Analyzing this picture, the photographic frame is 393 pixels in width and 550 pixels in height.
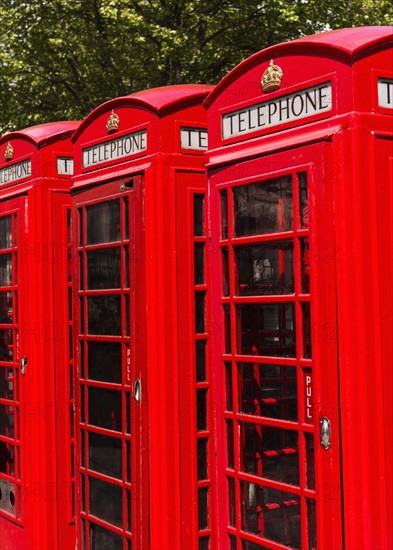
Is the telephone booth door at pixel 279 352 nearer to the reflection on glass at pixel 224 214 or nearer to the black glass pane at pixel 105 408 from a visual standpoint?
the reflection on glass at pixel 224 214

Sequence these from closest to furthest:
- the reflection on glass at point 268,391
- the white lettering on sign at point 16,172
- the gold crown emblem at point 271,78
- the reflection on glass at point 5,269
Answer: the reflection on glass at point 268,391, the gold crown emblem at point 271,78, the white lettering on sign at point 16,172, the reflection on glass at point 5,269

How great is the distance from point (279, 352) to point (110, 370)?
1.47 metres

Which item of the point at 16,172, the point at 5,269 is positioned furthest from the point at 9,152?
the point at 5,269

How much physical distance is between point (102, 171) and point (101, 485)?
6.05 ft

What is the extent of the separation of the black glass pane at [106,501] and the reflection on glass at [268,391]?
52.3 inches

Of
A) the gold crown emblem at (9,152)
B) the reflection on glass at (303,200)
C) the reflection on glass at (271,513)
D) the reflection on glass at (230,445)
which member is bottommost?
the reflection on glass at (271,513)

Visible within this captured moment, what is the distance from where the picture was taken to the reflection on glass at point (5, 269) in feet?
19.5

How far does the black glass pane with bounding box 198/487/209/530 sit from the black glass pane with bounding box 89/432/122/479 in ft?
1.63

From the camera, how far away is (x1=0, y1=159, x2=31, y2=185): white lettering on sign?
5.85 meters

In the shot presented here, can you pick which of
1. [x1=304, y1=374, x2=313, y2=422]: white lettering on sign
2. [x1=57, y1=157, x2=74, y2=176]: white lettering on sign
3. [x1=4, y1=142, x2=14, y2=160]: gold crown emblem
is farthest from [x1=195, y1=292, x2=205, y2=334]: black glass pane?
[x1=4, y1=142, x2=14, y2=160]: gold crown emblem

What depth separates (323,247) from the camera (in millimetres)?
3297

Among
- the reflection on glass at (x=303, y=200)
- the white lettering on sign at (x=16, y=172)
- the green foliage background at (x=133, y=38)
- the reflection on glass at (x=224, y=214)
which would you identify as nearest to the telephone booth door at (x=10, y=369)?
the white lettering on sign at (x=16, y=172)

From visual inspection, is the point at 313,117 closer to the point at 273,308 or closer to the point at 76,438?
the point at 273,308

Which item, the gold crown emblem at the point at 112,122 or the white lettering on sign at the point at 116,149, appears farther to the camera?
the gold crown emblem at the point at 112,122
